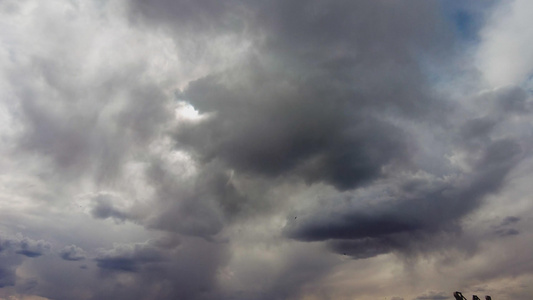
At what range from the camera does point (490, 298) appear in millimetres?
136875

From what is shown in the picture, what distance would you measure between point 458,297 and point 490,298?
1242cm

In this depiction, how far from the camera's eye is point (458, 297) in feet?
465
